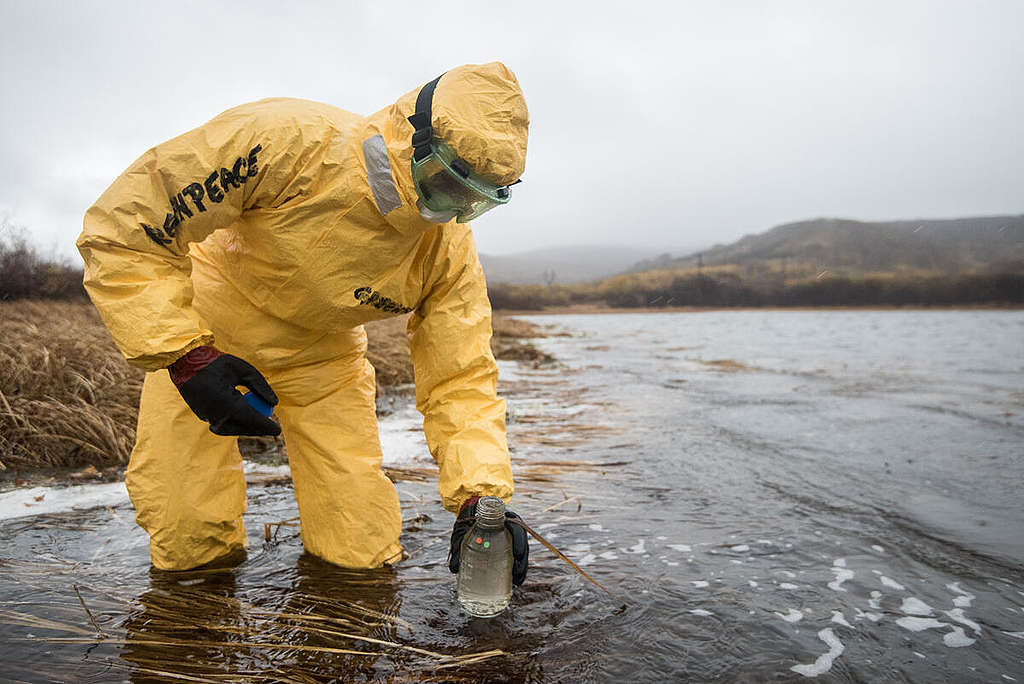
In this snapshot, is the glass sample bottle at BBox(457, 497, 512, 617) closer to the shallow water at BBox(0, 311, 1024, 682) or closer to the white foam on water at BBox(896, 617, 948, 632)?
the shallow water at BBox(0, 311, 1024, 682)

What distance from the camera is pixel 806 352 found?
16266mm

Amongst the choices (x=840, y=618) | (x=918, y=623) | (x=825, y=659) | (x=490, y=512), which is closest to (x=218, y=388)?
(x=490, y=512)

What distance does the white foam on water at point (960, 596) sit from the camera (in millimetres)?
2536

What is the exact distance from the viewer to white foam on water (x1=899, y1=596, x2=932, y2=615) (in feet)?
8.11

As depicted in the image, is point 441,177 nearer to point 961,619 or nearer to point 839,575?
point 839,575

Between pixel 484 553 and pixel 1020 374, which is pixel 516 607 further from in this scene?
pixel 1020 374

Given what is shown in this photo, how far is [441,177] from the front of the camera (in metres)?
2.03

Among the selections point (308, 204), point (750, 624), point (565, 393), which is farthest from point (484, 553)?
point (565, 393)

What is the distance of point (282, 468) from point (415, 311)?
8.15 feet

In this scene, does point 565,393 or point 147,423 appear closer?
point 147,423

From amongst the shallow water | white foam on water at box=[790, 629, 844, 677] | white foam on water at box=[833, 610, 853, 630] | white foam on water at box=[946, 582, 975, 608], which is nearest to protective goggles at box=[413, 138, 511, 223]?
the shallow water

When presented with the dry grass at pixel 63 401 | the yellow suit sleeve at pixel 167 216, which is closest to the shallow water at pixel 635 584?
the yellow suit sleeve at pixel 167 216

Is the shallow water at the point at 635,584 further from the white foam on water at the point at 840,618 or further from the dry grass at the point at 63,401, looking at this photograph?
the dry grass at the point at 63,401

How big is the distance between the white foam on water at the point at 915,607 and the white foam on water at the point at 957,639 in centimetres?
15
